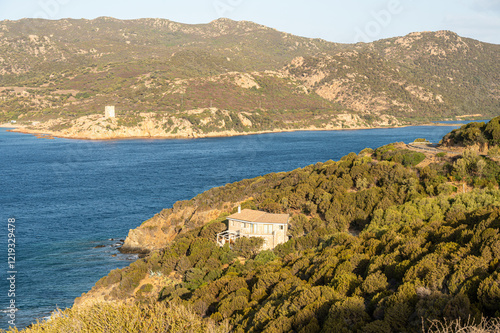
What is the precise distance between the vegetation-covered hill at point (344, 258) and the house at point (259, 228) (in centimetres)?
103

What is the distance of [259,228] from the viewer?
3145 centimetres

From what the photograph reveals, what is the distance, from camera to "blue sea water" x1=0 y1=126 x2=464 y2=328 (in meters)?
32.4

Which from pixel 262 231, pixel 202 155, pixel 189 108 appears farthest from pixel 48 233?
pixel 189 108

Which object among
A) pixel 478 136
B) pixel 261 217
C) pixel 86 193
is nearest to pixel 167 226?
pixel 261 217

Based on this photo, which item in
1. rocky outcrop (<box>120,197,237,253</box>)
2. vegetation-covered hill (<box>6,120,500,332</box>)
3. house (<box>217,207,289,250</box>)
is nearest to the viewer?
vegetation-covered hill (<box>6,120,500,332</box>)

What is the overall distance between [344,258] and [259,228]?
1320 centimetres

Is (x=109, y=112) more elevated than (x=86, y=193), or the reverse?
(x=109, y=112)

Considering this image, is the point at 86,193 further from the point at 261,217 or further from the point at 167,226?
the point at 261,217

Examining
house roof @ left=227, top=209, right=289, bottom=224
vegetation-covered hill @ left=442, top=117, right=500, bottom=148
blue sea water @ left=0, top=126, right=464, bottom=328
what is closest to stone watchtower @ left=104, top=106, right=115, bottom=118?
blue sea water @ left=0, top=126, right=464, bottom=328

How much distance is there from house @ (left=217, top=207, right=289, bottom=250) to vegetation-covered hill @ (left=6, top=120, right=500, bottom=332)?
1.03 meters

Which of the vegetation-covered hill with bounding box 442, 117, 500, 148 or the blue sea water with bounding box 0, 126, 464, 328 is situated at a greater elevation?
the vegetation-covered hill with bounding box 442, 117, 500, 148

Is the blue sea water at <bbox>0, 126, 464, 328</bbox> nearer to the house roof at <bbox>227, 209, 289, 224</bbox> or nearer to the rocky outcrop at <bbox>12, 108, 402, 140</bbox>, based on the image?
the house roof at <bbox>227, 209, 289, 224</bbox>

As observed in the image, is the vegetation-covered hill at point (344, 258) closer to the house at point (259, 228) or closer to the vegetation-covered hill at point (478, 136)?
the house at point (259, 228)

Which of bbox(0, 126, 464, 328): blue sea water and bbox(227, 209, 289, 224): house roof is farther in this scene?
bbox(0, 126, 464, 328): blue sea water
